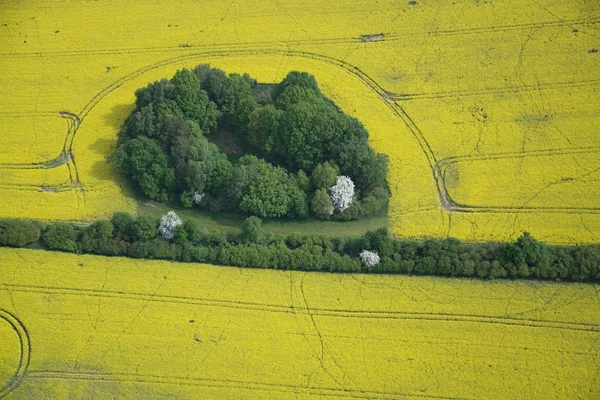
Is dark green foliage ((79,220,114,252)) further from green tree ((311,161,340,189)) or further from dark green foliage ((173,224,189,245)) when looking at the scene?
green tree ((311,161,340,189))

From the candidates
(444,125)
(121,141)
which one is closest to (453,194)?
(444,125)

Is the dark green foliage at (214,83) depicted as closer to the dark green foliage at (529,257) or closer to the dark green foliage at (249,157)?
the dark green foliage at (249,157)

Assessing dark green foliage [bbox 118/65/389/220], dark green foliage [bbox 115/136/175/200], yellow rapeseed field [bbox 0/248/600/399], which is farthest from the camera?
dark green foliage [bbox 115/136/175/200]

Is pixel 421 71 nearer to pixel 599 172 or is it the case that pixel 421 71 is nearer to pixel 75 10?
pixel 599 172

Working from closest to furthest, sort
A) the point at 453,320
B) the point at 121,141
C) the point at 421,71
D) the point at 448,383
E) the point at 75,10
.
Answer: the point at 448,383 → the point at 453,320 → the point at 121,141 → the point at 421,71 → the point at 75,10

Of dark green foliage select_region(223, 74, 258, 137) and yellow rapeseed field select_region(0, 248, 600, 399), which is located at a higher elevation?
dark green foliage select_region(223, 74, 258, 137)

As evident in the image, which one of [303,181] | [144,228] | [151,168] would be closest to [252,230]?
[303,181]

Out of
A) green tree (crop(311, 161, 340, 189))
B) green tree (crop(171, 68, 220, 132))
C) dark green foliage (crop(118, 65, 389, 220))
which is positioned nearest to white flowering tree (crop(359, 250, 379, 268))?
dark green foliage (crop(118, 65, 389, 220))

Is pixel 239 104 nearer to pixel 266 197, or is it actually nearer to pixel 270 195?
pixel 270 195

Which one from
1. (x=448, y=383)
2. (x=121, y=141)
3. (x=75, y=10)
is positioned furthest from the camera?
(x=75, y=10)
